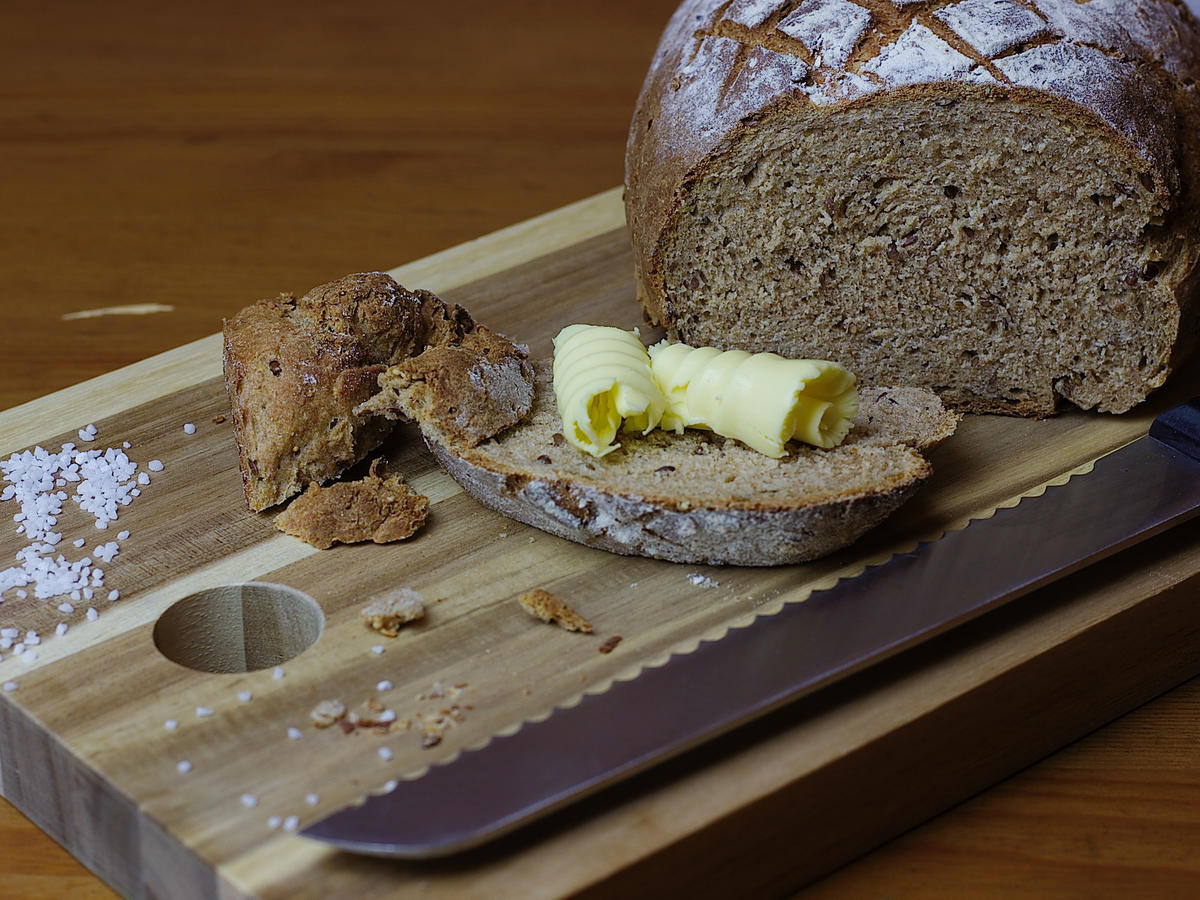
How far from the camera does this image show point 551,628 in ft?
7.91

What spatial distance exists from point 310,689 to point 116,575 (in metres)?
0.52

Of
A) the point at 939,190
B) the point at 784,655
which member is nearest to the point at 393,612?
the point at 784,655

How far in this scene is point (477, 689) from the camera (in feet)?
7.49

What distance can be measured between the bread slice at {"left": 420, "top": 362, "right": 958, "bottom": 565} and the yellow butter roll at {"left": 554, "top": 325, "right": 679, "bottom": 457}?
0.16ft

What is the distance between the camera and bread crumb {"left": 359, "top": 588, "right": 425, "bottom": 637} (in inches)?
94.5

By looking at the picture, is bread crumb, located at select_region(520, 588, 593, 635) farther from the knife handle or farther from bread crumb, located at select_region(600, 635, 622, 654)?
the knife handle

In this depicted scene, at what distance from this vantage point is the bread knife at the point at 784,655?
1.98 meters

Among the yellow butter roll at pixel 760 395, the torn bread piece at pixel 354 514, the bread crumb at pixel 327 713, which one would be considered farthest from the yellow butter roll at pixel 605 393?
the bread crumb at pixel 327 713

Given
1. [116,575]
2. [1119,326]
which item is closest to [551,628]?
[116,575]

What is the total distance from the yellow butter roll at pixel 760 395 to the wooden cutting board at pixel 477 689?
0.78ft

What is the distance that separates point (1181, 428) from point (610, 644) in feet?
4.03

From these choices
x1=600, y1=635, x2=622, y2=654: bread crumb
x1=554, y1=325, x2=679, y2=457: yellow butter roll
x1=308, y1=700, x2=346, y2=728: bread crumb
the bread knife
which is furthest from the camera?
x1=554, y1=325, x2=679, y2=457: yellow butter roll

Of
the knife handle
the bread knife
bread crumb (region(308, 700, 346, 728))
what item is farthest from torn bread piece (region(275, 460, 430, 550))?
the knife handle

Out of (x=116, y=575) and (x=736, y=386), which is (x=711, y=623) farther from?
(x=116, y=575)
